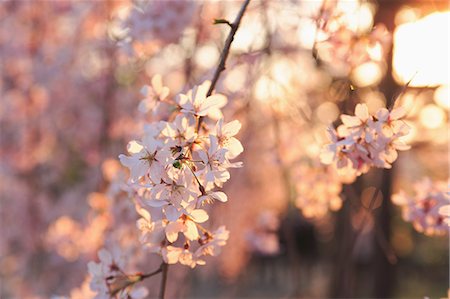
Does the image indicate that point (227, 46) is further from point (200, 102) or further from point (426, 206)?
point (426, 206)

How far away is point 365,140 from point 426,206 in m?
0.65

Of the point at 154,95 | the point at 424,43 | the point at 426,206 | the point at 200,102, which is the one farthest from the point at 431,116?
the point at 200,102

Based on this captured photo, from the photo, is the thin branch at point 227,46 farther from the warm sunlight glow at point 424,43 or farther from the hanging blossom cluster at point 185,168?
the warm sunlight glow at point 424,43

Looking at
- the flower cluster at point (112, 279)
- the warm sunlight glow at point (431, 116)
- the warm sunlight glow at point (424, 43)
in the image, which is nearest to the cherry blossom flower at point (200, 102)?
the flower cluster at point (112, 279)

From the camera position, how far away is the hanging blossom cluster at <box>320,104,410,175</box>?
1.28m

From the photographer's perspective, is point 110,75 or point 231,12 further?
point 110,75

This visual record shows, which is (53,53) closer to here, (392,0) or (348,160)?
(392,0)

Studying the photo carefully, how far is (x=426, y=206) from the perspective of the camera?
73.7 inches

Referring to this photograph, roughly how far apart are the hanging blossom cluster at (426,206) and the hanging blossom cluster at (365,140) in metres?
0.56

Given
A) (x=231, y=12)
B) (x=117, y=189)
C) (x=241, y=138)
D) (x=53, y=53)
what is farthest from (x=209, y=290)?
(x=117, y=189)

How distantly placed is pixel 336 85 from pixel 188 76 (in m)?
0.69

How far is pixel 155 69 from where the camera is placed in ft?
14.3

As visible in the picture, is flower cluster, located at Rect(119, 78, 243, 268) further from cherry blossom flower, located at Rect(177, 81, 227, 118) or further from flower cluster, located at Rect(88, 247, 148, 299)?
flower cluster, located at Rect(88, 247, 148, 299)

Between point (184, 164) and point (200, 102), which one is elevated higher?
point (200, 102)
